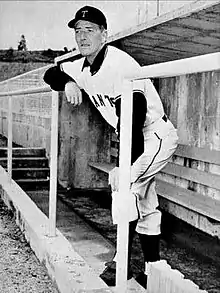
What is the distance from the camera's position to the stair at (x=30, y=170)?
A: 752 centimetres

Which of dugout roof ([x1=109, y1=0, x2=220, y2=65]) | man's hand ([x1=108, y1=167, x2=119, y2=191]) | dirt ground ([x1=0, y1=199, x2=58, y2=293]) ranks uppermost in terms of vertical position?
dugout roof ([x1=109, y1=0, x2=220, y2=65])

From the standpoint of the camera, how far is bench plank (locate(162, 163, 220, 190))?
195 inches

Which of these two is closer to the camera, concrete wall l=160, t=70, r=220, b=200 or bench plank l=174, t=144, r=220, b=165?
bench plank l=174, t=144, r=220, b=165

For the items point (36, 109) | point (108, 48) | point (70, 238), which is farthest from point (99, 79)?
point (36, 109)

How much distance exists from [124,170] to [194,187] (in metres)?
3.36

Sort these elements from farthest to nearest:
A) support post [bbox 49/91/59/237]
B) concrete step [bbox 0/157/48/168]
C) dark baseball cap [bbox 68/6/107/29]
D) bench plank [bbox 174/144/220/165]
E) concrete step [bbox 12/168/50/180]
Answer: concrete step [bbox 0/157/48/168] < concrete step [bbox 12/168/50/180] < bench plank [bbox 174/144/220/165] < support post [bbox 49/91/59/237] < dark baseball cap [bbox 68/6/107/29]

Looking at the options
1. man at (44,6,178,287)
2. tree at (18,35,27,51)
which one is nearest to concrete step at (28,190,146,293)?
man at (44,6,178,287)

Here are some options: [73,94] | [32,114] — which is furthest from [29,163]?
[73,94]

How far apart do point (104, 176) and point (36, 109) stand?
6.99 ft

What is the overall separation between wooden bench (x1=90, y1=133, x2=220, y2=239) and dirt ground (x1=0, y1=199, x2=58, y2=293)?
4.57 feet

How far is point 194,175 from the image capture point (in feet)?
17.5

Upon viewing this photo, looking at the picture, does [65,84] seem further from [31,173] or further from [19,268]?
[31,173]

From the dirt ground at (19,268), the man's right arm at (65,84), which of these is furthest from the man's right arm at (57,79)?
the dirt ground at (19,268)

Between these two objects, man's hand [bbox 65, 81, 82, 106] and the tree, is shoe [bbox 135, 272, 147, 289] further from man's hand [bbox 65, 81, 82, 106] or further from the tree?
the tree
